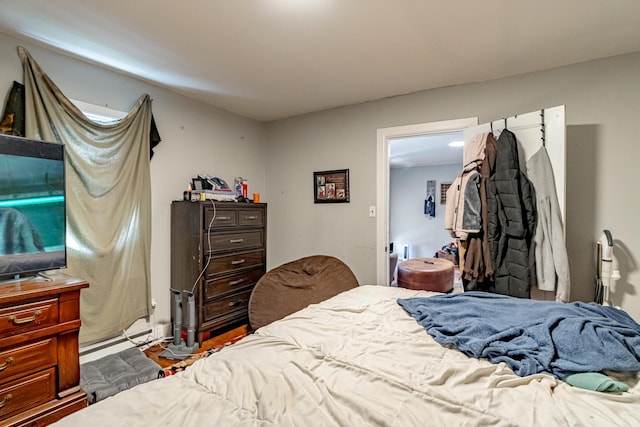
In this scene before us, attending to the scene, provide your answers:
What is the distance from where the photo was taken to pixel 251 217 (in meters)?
3.26

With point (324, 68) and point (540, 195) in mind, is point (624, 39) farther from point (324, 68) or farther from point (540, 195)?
point (324, 68)

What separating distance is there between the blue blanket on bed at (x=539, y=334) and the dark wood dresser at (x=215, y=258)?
6.29 feet

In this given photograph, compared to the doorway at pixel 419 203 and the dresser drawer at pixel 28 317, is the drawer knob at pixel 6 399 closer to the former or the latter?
the dresser drawer at pixel 28 317

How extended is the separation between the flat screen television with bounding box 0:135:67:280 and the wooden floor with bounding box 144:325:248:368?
113 centimetres

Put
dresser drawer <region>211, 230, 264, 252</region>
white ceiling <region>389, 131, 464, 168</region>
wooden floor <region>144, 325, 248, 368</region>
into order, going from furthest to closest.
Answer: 1. white ceiling <region>389, 131, 464, 168</region>
2. dresser drawer <region>211, 230, 264, 252</region>
3. wooden floor <region>144, 325, 248, 368</region>

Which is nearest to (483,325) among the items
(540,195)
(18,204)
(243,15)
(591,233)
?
(540,195)

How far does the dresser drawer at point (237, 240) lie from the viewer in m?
2.89

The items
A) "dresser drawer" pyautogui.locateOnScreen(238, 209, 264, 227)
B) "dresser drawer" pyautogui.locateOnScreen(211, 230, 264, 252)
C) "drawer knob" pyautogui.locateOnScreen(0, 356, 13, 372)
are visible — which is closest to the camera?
"drawer knob" pyautogui.locateOnScreen(0, 356, 13, 372)

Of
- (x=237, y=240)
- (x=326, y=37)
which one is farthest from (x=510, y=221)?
(x=237, y=240)

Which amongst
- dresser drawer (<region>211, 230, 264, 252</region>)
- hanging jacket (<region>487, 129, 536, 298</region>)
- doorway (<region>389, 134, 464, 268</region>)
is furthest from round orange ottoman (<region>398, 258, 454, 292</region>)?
doorway (<region>389, 134, 464, 268</region>)

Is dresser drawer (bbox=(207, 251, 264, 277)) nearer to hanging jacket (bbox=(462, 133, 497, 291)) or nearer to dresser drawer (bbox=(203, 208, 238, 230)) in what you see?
dresser drawer (bbox=(203, 208, 238, 230))

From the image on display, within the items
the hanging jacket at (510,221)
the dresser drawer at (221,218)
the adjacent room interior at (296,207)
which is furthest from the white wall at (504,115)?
the dresser drawer at (221,218)

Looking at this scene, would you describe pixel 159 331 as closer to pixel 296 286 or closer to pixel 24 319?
pixel 296 286

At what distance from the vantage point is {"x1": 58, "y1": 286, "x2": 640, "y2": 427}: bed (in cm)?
80
